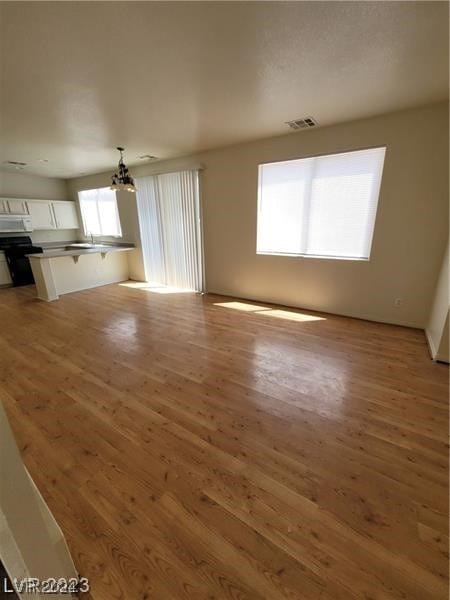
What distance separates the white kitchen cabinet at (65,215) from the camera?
6973 mm

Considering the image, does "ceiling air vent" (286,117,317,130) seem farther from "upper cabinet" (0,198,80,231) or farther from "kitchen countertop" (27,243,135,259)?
"upper cabinet" (0,198,80,231)

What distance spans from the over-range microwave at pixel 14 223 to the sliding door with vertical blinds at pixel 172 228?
307cm

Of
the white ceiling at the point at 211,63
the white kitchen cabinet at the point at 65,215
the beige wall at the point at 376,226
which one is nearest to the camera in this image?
the white ceiling at the point at 211,63

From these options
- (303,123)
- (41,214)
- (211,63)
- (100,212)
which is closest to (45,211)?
(41,214)

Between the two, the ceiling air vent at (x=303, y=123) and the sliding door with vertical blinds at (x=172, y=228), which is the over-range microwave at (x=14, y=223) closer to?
the sliding door with vertical blinds at (x=172, y=228)

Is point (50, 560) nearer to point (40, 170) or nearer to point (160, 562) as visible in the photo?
point (160, 562)

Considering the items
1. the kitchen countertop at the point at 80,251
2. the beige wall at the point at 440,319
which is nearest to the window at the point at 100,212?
the kitchen countertop at the point at 80,251

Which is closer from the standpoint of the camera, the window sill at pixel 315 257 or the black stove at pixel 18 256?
the window sill at pixel 315 257

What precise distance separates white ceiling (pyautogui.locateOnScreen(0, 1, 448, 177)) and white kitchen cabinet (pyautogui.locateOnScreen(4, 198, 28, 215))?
3.49 meters

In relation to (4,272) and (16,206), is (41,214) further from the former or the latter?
(4,272)

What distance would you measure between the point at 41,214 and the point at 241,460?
7.86 meters

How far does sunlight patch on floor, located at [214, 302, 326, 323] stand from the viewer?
391cm

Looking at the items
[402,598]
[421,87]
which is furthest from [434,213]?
[402,598]

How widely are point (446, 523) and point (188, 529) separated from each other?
1318 millimetres
